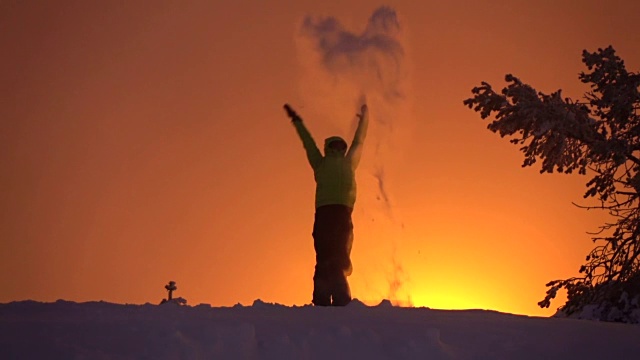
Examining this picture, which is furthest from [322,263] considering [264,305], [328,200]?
[264,305]

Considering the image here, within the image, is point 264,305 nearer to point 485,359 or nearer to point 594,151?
point 485,359

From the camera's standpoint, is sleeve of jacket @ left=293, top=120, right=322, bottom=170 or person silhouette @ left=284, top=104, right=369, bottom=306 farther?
sleeve of jacket @ left=293, top=120, right=322, bottom=170

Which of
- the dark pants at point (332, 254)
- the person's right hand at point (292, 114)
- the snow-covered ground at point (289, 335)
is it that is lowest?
the snow-covered ground at point (289, 335)

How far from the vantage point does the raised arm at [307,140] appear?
9.68 metres

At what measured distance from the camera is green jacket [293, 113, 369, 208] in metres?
9.38

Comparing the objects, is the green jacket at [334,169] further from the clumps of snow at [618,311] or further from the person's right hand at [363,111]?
the clumps of snow at [618,311]

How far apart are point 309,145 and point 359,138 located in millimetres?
650

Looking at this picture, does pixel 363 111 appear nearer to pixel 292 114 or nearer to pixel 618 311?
pixel 292 114

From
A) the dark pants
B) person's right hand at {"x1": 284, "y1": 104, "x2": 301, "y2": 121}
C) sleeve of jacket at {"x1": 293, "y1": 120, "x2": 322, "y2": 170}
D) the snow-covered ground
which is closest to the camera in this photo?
the snow-covered ground

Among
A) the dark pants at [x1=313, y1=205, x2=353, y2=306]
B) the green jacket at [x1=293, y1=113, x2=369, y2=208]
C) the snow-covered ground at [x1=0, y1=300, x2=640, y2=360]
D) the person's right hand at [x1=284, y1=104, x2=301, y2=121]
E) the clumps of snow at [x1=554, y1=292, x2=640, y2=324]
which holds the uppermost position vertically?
the person's right hand at [x1=284, y1=104, x2=301, y2=121]

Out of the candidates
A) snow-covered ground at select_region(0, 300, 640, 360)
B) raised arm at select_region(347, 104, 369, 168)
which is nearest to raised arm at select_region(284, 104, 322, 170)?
raised arm at select_region(347, 104, 369, 168)

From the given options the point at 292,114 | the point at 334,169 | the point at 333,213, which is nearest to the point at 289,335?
the point at 333,213

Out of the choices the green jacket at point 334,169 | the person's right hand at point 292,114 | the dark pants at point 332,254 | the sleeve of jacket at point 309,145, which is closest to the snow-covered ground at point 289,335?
the dark pants at point 332,254

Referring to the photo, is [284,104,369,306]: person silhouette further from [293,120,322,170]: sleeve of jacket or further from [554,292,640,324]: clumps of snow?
[554,292,640,324]: clumps of snow
